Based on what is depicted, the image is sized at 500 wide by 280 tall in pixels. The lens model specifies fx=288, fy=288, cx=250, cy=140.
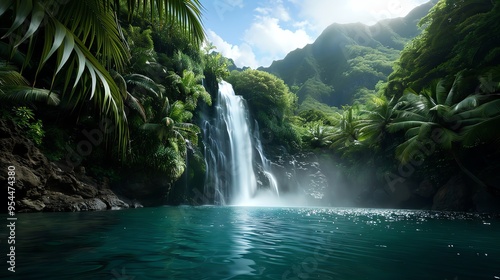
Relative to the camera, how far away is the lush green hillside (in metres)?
74.2

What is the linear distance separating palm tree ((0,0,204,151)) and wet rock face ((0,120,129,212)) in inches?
330

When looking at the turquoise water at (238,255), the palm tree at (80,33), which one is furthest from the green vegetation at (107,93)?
the turquoise water at (238,255)

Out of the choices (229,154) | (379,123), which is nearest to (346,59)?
(379,123)

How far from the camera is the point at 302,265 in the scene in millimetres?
3441

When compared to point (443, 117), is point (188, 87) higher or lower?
higher

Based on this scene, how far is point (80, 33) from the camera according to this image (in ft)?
7.11

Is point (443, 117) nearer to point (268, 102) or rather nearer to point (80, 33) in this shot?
point (268, 102)

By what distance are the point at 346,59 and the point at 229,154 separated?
7553cm

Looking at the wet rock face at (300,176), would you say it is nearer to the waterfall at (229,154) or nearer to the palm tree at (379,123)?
the waterfall at (229,154)

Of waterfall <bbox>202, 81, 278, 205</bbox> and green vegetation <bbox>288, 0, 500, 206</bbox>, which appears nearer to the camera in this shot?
green vegetation <bbox>288, 0, 500, 206</bbox>

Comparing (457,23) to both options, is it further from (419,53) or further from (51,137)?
(51,137)

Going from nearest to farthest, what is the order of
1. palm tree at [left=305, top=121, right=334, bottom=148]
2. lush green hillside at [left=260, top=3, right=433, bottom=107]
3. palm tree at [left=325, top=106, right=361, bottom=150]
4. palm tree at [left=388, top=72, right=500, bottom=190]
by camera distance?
palm tree at [left=388, top=72, right=500, bottom=190] < palm tree at [left=325, top=106, right=361, bottom=150] < palm tree at [left=305, top=121, right=334, bottom=148] < lush green hillside at [left=260, top=3, right=433, bottom=107]

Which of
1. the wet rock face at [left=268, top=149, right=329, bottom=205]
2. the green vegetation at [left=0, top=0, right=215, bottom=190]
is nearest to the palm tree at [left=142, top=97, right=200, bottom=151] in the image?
the green vegetation at [left=0, top=0, right=215, bottom=190]

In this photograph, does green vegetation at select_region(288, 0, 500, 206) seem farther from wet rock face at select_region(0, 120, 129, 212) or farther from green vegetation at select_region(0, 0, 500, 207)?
wet rock face at select_region(0, 120, 129, 212)
